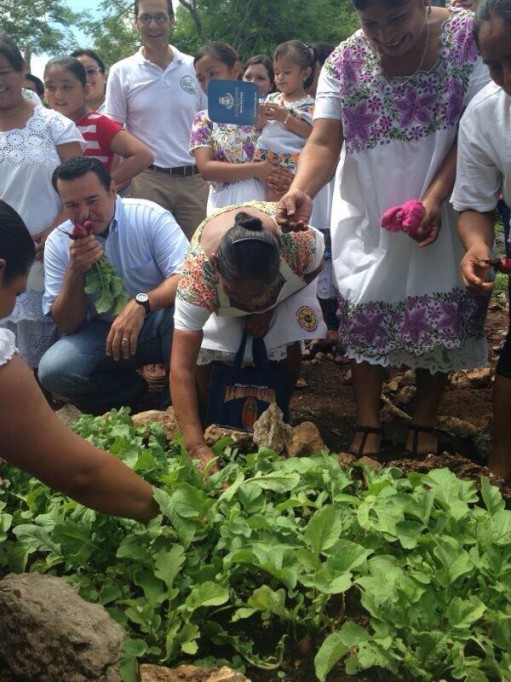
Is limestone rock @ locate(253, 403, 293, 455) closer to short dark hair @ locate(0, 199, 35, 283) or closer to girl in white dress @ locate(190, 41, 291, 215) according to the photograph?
short dark hair @ locate(0, 199, 35, 283)

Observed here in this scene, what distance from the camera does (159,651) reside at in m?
2.07

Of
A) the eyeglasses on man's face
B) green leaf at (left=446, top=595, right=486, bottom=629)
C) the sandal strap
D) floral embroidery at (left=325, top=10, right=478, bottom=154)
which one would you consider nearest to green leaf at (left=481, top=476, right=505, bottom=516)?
green leaf at (left=446, top=595, right=486, bottom=629)

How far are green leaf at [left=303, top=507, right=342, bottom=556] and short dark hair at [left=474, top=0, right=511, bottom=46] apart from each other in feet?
5.19

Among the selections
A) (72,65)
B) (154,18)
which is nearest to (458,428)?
(72,65)

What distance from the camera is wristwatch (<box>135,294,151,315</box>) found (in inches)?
163

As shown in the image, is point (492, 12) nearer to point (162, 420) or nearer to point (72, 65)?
point (162, 420)

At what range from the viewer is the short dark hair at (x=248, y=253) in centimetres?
318

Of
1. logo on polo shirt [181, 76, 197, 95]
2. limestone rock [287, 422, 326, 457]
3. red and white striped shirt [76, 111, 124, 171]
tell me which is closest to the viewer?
limestone rock [287, 422, 326, 457]

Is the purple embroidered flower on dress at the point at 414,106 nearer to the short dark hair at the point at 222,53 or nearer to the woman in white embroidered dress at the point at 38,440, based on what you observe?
the woman in white embroidered dress at the point at 38,440

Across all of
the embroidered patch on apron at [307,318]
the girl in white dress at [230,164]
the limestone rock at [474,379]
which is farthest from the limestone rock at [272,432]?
the girl in white dress at [230,164]

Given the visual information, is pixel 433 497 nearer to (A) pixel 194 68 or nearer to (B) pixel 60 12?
(A) pixel 194 68

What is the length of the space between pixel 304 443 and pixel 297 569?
0.88 metres

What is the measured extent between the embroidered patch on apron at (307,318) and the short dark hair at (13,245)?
5.76 feet

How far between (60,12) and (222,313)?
24.9m
